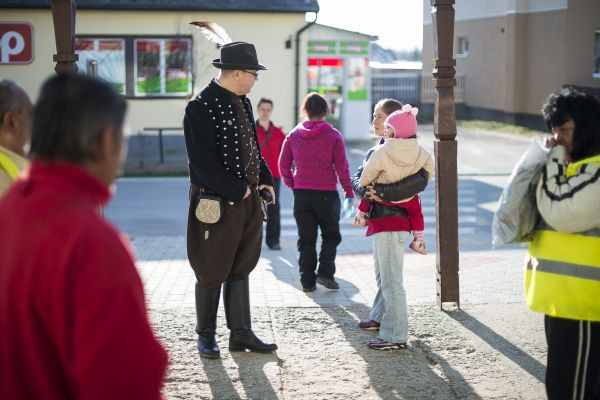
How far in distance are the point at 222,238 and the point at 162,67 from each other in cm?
1742

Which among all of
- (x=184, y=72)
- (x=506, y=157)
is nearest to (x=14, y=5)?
(x=184, y=72)

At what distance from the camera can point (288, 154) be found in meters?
8.13

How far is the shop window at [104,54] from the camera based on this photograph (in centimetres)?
2205

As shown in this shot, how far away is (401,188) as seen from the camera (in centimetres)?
586

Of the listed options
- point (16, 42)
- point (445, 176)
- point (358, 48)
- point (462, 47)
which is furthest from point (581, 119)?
point (462, 47)

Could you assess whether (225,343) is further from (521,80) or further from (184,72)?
(521,80)

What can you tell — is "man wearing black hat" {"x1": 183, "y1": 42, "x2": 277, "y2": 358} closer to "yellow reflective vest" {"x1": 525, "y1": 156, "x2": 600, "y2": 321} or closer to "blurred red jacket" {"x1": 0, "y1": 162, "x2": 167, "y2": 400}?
"yellow reflective vest" {"x1": 525, "y1": 156, "x2": 600, "y2": 321}

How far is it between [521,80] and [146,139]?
12963 mm

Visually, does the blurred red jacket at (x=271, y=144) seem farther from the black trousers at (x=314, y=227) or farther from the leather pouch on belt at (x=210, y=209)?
the leather pouch on belt at (x=210, y=209)

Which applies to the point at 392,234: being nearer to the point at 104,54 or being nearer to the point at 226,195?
the point at 226,195

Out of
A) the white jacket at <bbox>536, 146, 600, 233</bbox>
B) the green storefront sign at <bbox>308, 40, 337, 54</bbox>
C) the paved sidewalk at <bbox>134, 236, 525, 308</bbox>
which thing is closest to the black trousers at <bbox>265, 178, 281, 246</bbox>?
the paved sidewalk at <bbox>134, 236, 525, 308</bbox>

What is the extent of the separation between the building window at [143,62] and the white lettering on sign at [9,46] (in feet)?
4.40

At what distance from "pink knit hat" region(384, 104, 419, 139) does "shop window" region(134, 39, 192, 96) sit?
17095 mm

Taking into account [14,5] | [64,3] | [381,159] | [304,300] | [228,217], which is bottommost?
[304,300]
